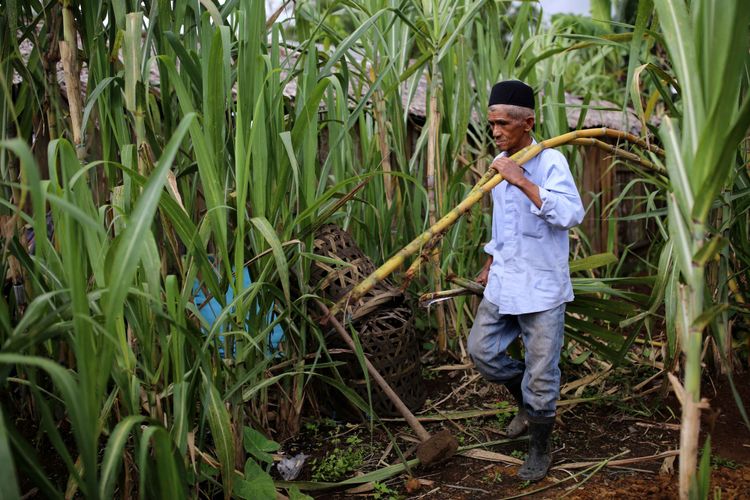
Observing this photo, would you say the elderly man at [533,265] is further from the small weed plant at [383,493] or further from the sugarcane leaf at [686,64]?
the sugarcane leaf at [686,64]

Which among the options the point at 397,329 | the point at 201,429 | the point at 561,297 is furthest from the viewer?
the point at 397,329

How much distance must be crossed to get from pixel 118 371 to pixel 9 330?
0.90 ft

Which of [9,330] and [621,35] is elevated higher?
[621,35]

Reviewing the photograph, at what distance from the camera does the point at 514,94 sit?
2.19 meters

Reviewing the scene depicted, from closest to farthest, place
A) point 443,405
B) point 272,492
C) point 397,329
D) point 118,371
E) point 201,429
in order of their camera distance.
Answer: point 118,371, point 201,429, point 272,492, point 397,329, point 443,405

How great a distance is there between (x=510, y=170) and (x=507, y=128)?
259mm

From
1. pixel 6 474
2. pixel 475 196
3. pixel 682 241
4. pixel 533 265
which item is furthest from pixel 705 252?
pixel 6 474

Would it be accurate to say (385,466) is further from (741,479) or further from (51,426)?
(51,426)

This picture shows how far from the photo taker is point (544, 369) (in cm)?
215

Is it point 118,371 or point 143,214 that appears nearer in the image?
point 143,214

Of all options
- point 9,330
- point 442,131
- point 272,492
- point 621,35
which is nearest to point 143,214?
point 9,330

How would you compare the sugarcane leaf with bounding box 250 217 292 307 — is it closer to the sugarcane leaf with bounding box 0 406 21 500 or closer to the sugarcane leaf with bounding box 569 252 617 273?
the sugarcane leaf with bounding box 0 406 21 500

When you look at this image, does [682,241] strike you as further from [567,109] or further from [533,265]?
[567,109]

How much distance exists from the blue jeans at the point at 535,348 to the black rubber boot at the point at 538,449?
26 mm
